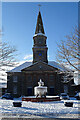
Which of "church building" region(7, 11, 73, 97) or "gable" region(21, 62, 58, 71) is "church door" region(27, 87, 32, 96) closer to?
"church building" region(7, 11, 73, 97)

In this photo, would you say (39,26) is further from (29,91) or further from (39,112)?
(39,112)

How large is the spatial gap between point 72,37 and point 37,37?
98.0 ft

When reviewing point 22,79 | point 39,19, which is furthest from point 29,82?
point 39,19

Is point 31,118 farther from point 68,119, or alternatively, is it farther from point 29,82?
point 29,82

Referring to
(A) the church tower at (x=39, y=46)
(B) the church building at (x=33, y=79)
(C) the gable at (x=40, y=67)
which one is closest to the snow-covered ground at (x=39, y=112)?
(B) the church building at (x=33, y=79)

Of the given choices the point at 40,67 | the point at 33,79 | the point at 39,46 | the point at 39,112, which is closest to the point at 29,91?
the point at 33,79

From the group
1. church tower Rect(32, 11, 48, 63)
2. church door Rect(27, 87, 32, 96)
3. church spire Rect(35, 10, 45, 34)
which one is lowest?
church door Rect(27, 87, 32, 96)

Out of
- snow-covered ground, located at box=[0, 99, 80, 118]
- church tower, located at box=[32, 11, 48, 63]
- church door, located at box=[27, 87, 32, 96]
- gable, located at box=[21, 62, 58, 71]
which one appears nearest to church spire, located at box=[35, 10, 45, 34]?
church tower, located at box=[32, 11, 48, 63]

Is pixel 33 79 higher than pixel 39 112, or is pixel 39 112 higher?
pixel 33 79

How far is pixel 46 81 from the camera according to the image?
38219 mm

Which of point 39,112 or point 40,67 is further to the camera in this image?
point 40,67

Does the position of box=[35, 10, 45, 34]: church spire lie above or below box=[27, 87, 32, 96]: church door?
above

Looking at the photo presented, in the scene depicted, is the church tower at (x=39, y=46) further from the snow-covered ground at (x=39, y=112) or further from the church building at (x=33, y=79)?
the snow-covered ground at (x=39, y=112)

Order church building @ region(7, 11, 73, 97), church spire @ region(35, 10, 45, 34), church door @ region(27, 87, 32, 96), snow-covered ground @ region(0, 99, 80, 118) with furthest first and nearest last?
1. church spire @ region(35, 10, 45, 34)
2. church building @ region(7, 11, 73, 97)
3. church door @ region(27, 87, 32, 96)
4. snow-covered ground @ region(0, 99, 80, 118)
